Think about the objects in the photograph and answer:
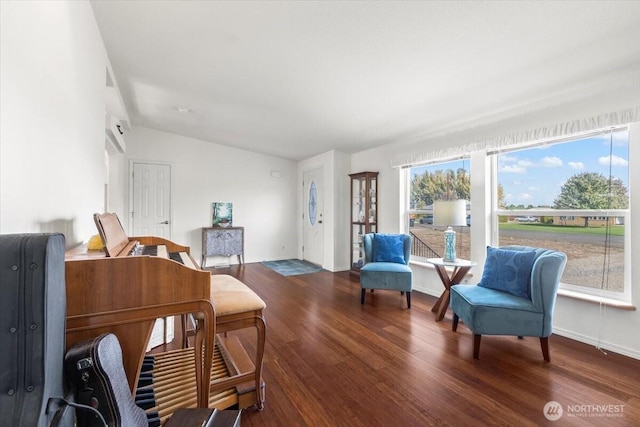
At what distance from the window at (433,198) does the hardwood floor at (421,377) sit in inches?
42.2

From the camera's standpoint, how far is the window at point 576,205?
2392 mm

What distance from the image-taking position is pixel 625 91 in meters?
2.25

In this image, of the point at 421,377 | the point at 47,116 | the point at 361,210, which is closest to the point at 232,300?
the point at 47,116

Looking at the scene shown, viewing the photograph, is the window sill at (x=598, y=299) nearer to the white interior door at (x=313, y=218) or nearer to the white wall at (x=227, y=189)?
the white interior door at (x=313, y=218)

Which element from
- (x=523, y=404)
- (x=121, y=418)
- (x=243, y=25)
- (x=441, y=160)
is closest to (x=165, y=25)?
(x=243, y=25)

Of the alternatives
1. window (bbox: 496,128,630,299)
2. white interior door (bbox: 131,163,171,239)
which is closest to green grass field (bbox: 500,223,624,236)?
window (bbox: 496,128,630,299)

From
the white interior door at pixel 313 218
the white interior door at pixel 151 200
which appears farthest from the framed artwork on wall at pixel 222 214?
the white interior door at pixel 313 218

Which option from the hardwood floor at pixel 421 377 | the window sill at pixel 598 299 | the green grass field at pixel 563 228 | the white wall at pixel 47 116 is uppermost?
the white wall at pixel 47 116

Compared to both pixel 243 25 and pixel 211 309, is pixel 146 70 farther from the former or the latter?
pixel 211 309

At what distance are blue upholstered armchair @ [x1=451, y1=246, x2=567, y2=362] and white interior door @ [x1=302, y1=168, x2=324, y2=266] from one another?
352cm

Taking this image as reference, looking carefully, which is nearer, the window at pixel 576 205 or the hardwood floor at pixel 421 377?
the hardwood floor at pixel 421 377

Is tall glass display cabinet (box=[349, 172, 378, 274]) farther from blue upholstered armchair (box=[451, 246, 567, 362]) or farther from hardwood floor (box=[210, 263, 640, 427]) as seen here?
blue upholstered armchair (box=[451, 246, 567, 362])

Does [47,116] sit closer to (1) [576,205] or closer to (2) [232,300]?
(2) [232,300]

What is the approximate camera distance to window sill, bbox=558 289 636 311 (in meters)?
2.28
